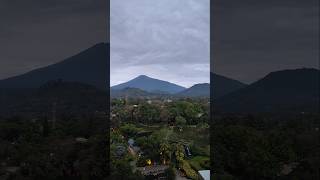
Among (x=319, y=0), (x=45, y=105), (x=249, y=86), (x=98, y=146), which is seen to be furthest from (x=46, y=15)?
(x=319, y=0)

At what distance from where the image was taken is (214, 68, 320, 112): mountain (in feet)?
22.5

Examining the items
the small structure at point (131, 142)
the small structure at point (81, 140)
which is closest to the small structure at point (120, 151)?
the small structure at point (131, 142)

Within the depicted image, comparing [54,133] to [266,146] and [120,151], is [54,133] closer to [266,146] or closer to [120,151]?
[120,151]

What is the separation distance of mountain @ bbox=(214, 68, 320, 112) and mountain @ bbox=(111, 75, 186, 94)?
0.62m

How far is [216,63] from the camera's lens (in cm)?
740

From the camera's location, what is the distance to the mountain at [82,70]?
6.97m

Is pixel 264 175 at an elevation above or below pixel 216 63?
below

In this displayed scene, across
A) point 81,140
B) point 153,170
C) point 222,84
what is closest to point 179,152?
point 153,170

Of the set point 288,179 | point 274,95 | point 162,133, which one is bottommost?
point 288,179

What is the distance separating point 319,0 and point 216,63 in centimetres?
153

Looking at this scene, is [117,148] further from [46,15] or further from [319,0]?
[319,0]

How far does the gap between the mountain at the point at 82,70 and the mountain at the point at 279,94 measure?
159 centimetres

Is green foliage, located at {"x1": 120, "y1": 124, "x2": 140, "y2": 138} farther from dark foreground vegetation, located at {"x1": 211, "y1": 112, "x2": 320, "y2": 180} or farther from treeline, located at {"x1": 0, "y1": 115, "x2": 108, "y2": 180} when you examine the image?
dark foreground vegetation, located at {"x1": 211, "y1": 112, "x2": 320, "y2": 180}

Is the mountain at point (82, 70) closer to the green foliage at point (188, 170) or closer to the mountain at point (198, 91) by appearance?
the mountain at point (198, 91)
